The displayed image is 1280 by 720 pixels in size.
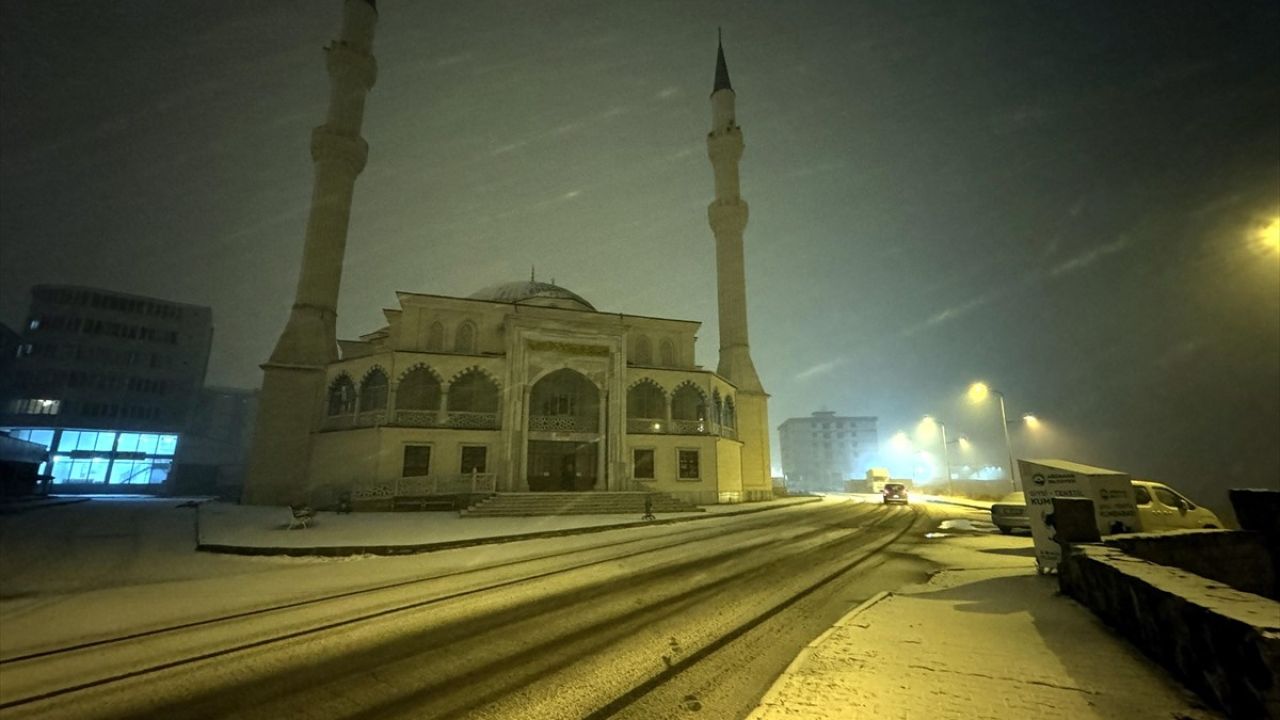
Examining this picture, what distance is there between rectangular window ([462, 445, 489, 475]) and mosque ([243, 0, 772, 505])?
65 millimetres

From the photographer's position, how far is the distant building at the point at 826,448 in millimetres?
130750

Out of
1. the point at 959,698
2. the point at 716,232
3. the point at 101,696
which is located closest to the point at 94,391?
the point at 716,232

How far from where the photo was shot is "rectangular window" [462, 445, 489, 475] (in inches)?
926

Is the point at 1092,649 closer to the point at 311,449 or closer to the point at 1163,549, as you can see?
the point at 1163,549

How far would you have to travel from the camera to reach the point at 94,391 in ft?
166

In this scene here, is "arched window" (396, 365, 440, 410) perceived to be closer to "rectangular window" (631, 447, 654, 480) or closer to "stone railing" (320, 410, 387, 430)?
"stone railing" (320, 410, 387, 430)

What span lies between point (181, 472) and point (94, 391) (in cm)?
1776

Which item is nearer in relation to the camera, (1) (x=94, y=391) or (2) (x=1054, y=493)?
(2) (x=1054, y=493)

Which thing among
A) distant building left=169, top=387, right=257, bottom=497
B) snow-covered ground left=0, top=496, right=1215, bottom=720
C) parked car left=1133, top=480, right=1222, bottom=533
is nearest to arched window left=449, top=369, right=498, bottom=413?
snow-covered ground left=0, top=496, right=1215, bottom=720

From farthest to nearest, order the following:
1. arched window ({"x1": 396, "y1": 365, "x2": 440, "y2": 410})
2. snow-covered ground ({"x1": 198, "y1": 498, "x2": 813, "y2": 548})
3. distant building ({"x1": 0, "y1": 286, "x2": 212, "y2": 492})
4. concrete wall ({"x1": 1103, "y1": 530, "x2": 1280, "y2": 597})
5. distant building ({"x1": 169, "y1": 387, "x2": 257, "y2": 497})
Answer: distant building ({"x1": 0, "y1": 286, "x2": 212, "y2": 492})
distant building ({"x1": 169, "y1": 387, "x2": 257, "y2": 497})
arched window ({"x1": 396, "y1": 365, "x2": 440, "y2": 410})
snow-covered ground ({"x1": 198, "y1": 498, "x2": 813, "y2": 548})
concrete wall ({"x1": 1103, "y1": 530, "x2": 1280, "y2": 597})

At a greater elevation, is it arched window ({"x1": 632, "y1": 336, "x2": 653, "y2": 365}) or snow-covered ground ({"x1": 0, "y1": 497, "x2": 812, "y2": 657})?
arched window ({"x1": 632, "y1": 336, "x2": 653, "y2": 365})

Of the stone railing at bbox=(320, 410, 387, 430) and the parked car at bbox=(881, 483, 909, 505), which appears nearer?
the stone railing at bbox=(320, 410, 387, 430)

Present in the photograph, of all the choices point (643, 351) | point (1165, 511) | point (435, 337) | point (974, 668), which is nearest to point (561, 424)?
point (643, 351)

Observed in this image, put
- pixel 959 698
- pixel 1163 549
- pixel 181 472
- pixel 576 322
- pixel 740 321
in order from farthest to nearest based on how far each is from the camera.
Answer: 1. pixel 181 472
2. pixel 740 321
3. pixel 576 322
4. pixel 1163 549
5. pixel 959 698
